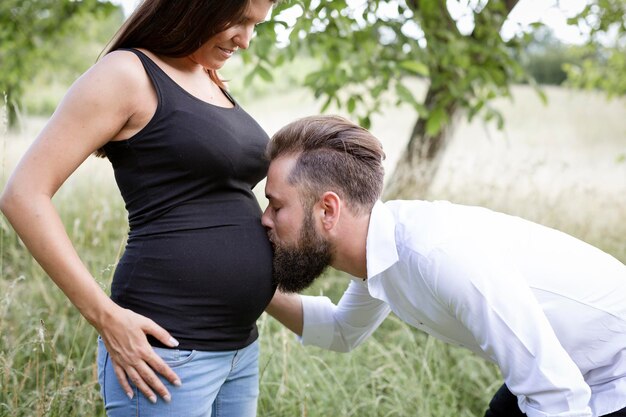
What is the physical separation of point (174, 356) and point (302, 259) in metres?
0.50

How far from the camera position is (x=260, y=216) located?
2.07 meters

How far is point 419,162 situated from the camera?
19.5 feet

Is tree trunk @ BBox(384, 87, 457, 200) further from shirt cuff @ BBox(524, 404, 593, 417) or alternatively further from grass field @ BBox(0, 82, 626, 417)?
shirt cuff @ BBox(524, 404, 593, 417)

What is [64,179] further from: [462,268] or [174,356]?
[462,268]

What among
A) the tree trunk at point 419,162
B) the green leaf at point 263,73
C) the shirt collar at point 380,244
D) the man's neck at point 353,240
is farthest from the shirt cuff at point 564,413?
the tree trunk at point 419,162

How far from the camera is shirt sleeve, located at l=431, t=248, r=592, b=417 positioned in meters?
1.69

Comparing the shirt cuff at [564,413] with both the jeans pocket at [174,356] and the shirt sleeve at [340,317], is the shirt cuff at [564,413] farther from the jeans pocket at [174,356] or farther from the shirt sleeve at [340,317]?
the jeans pocket at [174,356]

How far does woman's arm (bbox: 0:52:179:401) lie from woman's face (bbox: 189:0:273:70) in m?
0.30

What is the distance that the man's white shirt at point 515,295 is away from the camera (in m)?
1.71

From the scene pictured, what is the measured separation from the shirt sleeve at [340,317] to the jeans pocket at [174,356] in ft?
2.42

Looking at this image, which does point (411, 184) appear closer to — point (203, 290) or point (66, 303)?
point (66, 303)

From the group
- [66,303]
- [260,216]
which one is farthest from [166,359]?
[66,303]

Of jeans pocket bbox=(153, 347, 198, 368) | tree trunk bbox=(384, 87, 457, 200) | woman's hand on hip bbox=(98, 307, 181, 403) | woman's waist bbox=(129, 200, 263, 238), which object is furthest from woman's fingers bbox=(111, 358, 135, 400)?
tree trunk bbox=(384, 87, 457, 200)

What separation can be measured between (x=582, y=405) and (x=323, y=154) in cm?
106
